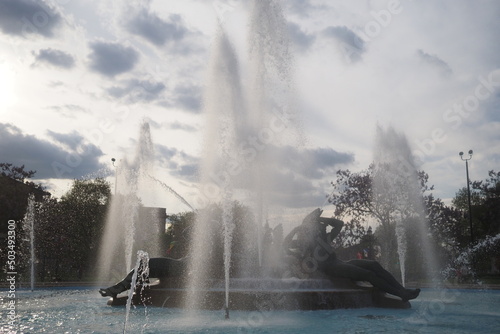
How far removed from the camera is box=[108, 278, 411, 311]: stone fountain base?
38.3 feet

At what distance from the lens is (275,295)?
38.4 feet

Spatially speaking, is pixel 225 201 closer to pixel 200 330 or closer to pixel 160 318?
pixel 160 318

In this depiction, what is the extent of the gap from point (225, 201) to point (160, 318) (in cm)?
405

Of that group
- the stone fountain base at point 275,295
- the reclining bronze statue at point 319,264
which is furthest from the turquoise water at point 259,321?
the reclining bronze statue at point 319,264

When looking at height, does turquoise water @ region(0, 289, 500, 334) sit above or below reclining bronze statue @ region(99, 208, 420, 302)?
below

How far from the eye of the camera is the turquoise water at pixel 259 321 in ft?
28.5

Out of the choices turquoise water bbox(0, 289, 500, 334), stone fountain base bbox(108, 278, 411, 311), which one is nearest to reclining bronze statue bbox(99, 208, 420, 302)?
stone fountain base bbox(108, 278, 411, 311)

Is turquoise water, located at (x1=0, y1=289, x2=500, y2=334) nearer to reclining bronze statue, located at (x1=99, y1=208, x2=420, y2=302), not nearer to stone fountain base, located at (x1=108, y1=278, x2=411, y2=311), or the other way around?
stone fountain base, located at (x1=108, y1=278, x2=411, y2=311)

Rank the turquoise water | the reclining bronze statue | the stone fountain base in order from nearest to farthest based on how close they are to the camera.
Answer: the turquoise water, the stone fountain base, the reclining bronze statue

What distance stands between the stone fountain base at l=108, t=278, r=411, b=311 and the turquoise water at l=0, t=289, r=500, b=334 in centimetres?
35

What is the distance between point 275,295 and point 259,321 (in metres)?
1.86

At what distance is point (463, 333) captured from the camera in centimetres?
834

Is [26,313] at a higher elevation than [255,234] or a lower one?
lower

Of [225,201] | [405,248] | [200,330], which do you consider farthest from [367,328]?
[405,248]
